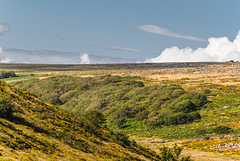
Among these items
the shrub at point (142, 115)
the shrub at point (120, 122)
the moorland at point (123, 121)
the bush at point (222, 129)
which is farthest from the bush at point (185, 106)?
the bush at point (222, 129)

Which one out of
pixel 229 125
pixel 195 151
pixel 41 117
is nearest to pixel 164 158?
pixel 195 151

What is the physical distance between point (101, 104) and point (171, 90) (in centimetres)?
2477

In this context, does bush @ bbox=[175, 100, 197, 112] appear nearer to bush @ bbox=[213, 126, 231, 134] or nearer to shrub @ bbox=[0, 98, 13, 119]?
bush @ bbox=[213, 126, 231, 134]

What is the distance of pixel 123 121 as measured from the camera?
238ft

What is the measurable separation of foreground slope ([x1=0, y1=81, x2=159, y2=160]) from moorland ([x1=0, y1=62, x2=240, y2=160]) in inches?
3.8

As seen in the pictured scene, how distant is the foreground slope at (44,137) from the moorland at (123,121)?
0.32 ft

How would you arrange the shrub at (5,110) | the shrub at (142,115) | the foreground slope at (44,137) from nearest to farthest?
1. the foreground slope at (44,137)
2. the shrub at (5,110)
3. the shrub at (142,115)

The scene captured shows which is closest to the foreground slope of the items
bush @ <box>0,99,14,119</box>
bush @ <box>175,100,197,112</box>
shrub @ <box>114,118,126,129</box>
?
bush @ <box>0,99,14,119</box>

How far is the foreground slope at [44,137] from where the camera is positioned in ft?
68.3

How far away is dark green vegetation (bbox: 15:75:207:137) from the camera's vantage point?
225ft

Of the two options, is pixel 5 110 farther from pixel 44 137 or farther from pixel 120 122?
pixel 120 122

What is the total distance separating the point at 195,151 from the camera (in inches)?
1738

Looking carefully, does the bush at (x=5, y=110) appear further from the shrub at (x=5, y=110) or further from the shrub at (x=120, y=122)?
the shrub at (x=120, y=122)

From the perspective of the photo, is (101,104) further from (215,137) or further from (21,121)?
(21,121)
